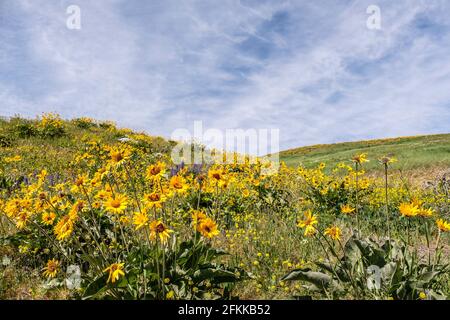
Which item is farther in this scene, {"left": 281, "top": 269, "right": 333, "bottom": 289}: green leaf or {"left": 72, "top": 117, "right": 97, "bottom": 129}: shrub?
{"left": 72, "top": 117, "right": 97, "bottom": 129}: shrub


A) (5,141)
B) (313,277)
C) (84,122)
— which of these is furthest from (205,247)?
(84,122)

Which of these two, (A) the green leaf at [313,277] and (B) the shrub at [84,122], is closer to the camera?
(A) the green leaf at [313,277]

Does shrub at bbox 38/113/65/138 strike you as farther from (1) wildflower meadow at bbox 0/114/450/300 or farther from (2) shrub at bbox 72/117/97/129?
(1) wildflower meadow at bbox 0/114/450/300

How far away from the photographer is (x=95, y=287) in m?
2.53

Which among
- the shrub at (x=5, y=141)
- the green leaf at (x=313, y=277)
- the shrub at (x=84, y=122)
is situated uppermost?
the shrub at (x=84, y=122)

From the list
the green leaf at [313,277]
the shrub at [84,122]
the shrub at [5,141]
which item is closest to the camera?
the green leaf at [313,277]

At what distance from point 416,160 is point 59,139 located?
17697 mm

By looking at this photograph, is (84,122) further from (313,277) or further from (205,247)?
(313,277)

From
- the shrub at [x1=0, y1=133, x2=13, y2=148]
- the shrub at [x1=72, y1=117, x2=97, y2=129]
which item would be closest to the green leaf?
the shrub at [x1=0, y1=133, x2=13, y2=148]

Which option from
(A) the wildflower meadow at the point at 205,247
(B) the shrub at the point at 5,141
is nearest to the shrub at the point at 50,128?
(B) the shrub at the point at 5,141

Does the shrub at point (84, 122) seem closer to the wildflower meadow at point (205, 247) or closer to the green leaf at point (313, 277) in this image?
the wildflower meadow at point (205, 247)

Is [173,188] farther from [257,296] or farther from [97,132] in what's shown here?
[97,132]

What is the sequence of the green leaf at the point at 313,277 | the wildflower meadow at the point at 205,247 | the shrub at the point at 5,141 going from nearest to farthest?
1. the wildflower meadow at the point at 205,247
2. the green leaf at the point at 313,277
3. the shrub at the point at 5,141
